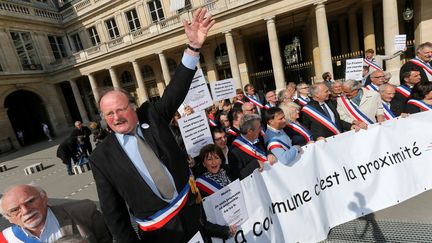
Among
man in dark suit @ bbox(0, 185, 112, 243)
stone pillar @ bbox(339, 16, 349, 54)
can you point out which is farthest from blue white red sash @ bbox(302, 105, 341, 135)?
stone pillar @ bbox(339, 16, 349, 54)

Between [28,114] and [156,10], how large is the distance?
59.2 ft

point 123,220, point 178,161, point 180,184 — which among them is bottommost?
point 123,220

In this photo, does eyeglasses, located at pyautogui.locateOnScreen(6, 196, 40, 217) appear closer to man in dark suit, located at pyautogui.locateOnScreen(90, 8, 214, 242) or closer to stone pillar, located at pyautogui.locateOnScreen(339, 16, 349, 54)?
man in dark suit, located at pyautogui.locateOnScreen(90, 8, 214, 242)

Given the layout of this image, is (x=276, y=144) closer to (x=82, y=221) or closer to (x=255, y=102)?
(x=82, y=221)

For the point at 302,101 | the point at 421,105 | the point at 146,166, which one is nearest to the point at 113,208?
the point at 146,166

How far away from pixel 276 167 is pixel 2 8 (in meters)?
28.0

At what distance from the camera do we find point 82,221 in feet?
6.93

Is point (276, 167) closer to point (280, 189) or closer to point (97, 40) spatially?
point (280, 189)

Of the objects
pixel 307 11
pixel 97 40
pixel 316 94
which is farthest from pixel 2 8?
pixel 316 94

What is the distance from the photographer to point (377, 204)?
321cm

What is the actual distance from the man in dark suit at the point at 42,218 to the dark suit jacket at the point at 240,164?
1.47 meters

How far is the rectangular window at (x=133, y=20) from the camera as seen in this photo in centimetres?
2236

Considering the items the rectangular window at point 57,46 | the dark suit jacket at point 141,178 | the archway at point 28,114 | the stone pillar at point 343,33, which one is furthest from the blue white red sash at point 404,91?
the rectangular window at point 57,46

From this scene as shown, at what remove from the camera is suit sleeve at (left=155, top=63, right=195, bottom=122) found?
1725 millimetres
